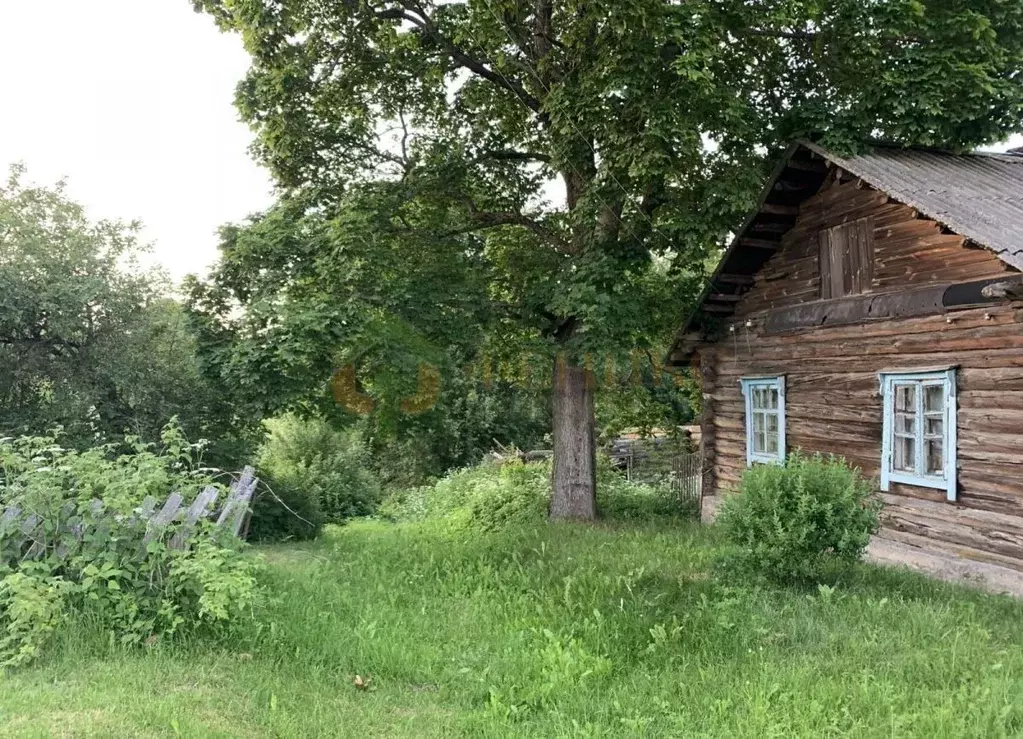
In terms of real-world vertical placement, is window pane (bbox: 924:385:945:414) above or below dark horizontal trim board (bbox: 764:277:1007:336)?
below

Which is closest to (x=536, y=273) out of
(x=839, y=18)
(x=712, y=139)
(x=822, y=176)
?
A: (x=712, y=139)

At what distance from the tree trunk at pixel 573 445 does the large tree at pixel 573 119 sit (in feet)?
0.12

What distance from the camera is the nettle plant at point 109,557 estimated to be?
6.02 meters

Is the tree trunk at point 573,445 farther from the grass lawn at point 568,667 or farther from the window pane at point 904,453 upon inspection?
the grass lawn at point 568,667

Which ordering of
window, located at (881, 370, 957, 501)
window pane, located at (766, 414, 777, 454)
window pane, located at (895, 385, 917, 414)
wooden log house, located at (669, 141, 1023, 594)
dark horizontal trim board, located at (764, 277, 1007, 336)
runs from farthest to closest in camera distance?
window pane, located at (766, 414, 777, 454), window pane, located at (895, 385, 917, 414), window, located at (881, 370, 957, 501), dark horizontal trim board, located at (764, 277, 1007, 336), wooden log house, located at (669, 141, 1023, 594)

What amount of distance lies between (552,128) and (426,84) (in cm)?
330

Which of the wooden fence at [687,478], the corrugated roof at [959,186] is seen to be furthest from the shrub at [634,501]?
the corrugated roof at [959,186]

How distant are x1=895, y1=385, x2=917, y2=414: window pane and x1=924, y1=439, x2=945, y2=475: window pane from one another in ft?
1.55

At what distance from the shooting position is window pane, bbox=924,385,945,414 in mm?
9719

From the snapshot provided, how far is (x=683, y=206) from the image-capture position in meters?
12.0

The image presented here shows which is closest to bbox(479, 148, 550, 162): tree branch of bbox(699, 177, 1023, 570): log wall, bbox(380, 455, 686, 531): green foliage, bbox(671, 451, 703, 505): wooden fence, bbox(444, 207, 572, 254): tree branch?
bbox(444, 207, 572, 254): tree branch

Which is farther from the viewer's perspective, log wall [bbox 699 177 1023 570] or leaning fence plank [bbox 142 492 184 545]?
log wall [bbox 699 177 1023 570]

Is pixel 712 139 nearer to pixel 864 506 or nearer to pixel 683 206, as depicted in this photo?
pixel 683 206

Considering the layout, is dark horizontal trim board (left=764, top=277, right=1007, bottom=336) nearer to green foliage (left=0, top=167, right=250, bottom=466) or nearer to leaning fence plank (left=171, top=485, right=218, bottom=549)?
leaning fence plank (left=171, top=485, right=218, bottom=549)
